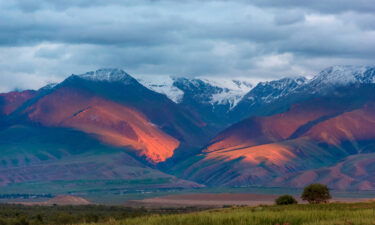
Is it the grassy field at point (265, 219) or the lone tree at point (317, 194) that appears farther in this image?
the lone tree at point (317, 194)

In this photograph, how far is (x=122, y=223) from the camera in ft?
217

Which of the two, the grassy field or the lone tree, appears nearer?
the grassy field

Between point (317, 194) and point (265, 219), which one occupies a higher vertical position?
point (317, 194)

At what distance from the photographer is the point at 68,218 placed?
153 meters

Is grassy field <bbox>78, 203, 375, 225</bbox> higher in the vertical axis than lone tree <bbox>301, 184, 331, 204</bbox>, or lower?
lower

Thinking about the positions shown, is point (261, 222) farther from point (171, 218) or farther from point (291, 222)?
point (171, 218)

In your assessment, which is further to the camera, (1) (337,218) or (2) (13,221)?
(2) (13,221)

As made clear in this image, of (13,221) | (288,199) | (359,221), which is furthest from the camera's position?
(13,221)

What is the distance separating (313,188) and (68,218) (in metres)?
46.3

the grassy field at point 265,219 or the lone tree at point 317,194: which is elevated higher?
the lone tree at point 317,194

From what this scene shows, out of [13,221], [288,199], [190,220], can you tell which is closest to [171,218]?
[190,220]

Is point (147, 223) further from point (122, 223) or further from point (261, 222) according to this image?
point (261, 222)

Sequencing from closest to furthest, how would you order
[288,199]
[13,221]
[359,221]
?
[359,221], [288,199], [13,221]

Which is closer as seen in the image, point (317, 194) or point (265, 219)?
point (265, 219)
